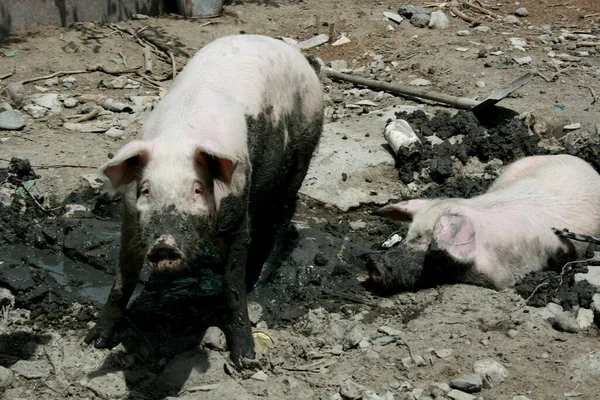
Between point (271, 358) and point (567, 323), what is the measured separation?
192 centimetres

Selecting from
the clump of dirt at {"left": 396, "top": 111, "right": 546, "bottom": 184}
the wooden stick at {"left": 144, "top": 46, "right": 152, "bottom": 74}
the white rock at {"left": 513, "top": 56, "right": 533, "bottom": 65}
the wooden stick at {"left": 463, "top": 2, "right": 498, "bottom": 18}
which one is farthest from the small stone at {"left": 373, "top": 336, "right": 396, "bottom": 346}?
the wooden stick at {"left": 463, "top": 2, "right": 498, "bottom": 18}

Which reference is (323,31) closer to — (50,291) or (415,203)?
(415,203)

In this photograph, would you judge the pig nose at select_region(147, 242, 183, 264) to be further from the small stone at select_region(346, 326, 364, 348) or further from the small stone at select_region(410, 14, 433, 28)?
the small stone at select_region(410, 14, 433, 28)

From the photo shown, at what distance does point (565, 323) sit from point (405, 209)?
1.72m

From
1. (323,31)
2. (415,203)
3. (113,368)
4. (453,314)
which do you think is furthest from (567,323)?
(323,31)

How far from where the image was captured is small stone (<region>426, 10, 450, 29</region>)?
1109 cm

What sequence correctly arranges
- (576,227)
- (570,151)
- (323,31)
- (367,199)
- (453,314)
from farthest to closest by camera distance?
1. (323,31)
2. (570,151)
3. (367,199)
4. (576,227)
5. (453,314)

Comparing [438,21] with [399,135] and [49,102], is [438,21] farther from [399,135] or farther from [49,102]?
[49,102]

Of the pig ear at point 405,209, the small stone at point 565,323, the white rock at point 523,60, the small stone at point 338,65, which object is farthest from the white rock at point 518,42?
the small stone at point 565,323

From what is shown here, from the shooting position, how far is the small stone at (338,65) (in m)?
10.1

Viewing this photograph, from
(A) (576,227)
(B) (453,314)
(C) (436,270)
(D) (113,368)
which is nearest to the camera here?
(D) (113,368)

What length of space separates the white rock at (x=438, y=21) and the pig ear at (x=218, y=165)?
7.09 meters

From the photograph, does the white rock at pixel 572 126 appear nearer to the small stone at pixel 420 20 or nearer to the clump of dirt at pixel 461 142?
the clump of dirt at pixel 461 142

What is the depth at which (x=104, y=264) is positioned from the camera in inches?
242
